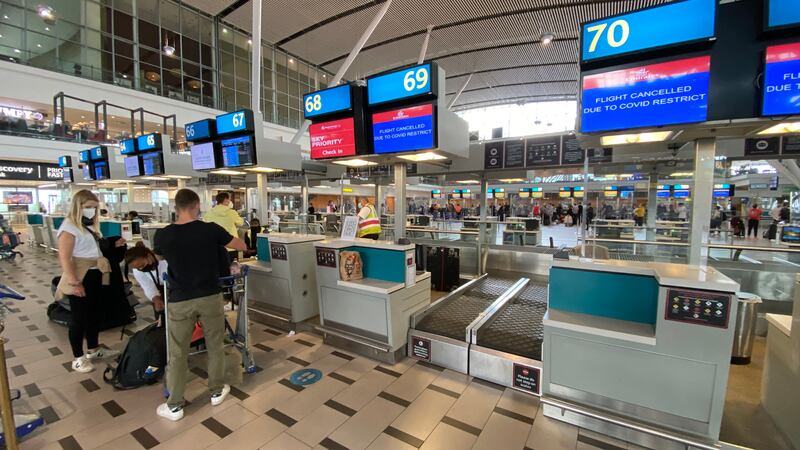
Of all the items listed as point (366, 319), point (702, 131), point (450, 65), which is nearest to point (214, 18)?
point (450, 65)

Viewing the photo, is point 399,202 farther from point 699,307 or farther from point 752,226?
point 752,226

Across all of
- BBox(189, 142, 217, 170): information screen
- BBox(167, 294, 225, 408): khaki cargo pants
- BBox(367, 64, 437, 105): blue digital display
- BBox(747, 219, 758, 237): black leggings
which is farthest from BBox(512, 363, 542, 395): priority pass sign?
BBox(747, 219, 758, 237): black leggings

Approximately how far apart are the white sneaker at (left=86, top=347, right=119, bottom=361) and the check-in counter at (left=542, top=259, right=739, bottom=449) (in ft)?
14.7

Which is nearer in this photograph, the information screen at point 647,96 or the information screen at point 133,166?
the information screen at point 647,96

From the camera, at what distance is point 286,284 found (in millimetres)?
4414

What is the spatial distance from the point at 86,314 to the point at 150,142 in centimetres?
509

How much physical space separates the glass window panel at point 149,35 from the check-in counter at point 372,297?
16043mm

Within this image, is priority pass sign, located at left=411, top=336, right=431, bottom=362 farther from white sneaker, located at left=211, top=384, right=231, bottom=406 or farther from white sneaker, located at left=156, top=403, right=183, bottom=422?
white sneaker, located at left=156, top=403, right=183, bottom=422

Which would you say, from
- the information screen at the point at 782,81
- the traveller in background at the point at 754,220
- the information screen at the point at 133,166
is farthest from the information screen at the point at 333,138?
the traveller in background at the point at 754,220

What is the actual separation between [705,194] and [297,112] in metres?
20.7

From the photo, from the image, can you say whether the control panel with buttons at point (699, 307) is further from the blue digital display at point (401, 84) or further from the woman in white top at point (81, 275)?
the woman in white top at point (81, 275)

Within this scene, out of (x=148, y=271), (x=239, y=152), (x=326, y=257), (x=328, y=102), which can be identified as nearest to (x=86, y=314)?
(x=148, y=271)

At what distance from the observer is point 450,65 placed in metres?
17.9

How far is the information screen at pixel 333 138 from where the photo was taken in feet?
12.9
